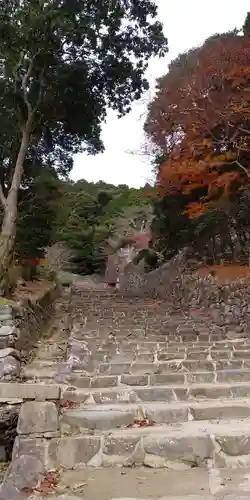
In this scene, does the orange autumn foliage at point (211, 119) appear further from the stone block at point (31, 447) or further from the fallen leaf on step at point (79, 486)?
the fallen leaf on step at point (79, 486)

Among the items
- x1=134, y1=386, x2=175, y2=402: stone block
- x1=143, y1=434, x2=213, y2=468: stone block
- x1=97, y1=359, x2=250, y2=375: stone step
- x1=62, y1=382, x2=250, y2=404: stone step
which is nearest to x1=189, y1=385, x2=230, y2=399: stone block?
x1=62, y1=382, x2=250, y2=404: stone step

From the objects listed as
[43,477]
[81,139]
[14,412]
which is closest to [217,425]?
[43,477]

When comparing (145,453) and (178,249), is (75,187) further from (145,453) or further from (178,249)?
(145,453)

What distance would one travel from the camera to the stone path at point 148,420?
3990 mm

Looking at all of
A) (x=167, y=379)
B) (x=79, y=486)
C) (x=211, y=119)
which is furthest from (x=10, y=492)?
(x=211, y=119)

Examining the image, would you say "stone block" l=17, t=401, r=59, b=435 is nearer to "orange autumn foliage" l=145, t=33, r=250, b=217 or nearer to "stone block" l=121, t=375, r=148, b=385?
"stone block" l=121, t=375, r=148, b=385

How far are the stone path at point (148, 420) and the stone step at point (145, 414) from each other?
1cm

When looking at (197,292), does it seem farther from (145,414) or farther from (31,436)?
(31,436)

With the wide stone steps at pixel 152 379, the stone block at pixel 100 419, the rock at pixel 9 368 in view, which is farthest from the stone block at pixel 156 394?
the rock at pixel 9 368

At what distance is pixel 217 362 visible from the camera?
763cm

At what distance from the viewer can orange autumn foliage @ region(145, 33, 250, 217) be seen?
515 inches

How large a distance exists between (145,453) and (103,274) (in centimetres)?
3079

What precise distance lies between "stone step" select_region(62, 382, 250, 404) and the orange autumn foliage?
25.9 feet

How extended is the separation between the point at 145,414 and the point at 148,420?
0.25 feet
